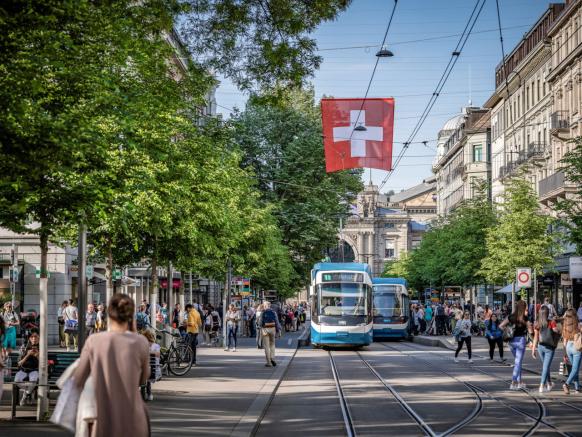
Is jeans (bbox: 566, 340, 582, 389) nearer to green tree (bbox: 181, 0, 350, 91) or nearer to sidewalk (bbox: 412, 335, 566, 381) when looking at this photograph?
sidewalk (bbox: 412, 335, 566, 381)

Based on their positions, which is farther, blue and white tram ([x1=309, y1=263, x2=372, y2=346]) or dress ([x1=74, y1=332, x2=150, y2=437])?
blue and white tram ([x1=309, y1=263, x2=372, y2=346])

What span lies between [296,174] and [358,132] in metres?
38.5

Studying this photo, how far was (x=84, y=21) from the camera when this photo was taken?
13977mm

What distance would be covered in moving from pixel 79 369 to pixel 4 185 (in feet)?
19.8

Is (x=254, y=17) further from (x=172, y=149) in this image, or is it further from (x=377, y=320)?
(x=377, y=320)

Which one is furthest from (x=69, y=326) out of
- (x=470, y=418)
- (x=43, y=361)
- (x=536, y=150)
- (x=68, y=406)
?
(x=536, y=150)

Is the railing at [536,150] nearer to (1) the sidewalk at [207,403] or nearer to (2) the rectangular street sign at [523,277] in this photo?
(2) the rectangular street sign at [523,277]

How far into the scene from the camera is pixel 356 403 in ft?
64.1

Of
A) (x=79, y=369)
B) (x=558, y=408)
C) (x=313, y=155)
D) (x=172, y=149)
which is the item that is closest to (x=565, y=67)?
(x=313, y=155)

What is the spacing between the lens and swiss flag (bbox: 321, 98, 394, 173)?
80.4ft

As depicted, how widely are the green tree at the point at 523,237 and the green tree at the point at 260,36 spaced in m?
35.0

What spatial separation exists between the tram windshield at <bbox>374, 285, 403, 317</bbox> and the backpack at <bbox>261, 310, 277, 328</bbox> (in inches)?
1004

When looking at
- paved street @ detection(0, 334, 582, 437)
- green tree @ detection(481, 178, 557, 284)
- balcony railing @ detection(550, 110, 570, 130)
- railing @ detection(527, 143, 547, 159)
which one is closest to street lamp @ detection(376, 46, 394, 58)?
paved street @ detection(0, 334, 582, 437)

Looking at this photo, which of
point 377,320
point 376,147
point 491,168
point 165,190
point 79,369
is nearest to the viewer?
point 79,369
